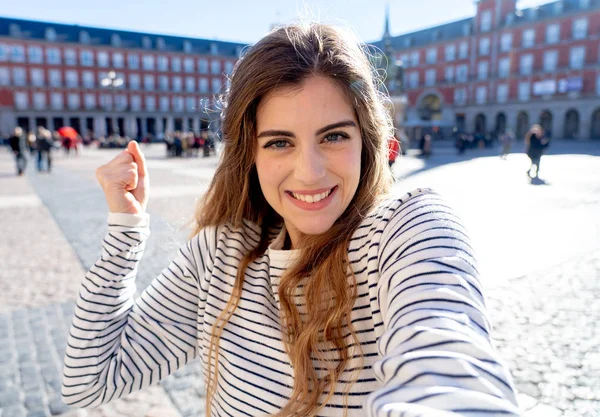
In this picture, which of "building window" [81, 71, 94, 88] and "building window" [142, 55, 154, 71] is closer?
"building window" [81, 71, 94, 88]

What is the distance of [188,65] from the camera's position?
2205 inches

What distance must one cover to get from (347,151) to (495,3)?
4700cm

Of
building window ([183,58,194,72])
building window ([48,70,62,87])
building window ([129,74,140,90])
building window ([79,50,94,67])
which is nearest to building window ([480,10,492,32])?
building window ([183,58,194,72])

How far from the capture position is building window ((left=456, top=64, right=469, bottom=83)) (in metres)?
43.8

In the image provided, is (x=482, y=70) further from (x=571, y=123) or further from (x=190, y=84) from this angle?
(x=190, y=84)

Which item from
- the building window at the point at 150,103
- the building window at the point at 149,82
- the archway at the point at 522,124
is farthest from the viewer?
the building window at the point at 150,103

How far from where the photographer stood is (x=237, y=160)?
1.38 meters

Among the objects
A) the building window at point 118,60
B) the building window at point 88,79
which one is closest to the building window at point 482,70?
the building window at point 118,60

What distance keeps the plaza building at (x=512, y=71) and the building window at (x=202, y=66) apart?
26.0 metres

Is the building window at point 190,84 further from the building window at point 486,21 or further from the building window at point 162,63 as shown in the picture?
the building window at point 486,21

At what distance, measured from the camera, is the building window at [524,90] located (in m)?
39.4

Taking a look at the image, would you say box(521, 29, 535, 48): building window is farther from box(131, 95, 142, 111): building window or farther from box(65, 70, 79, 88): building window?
box(65, 70, 79, 88): building window

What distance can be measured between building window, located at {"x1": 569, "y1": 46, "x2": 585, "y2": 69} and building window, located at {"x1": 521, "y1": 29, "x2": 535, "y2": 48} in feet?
11.5

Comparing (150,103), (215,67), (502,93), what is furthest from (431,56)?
(150,103)
